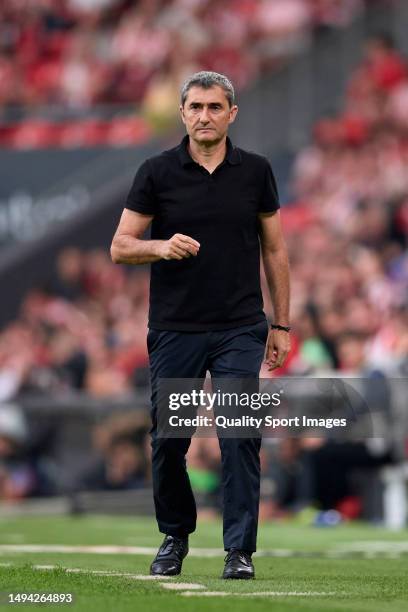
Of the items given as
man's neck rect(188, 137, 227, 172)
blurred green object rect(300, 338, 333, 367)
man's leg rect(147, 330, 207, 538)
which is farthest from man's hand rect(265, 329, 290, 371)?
blurred green object rect(300, 338, 333, 367)

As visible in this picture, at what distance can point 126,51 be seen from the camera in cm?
2305

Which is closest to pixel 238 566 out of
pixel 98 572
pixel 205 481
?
pixel 98 572

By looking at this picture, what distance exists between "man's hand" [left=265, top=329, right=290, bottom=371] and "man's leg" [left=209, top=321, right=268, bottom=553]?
0.66ft

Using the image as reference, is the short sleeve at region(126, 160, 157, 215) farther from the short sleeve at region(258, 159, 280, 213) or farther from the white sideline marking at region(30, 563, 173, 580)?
the white sideline marking at region(30, 563, 173, 580)

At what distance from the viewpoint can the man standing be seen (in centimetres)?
632

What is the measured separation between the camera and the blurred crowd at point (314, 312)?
1342 centimetres

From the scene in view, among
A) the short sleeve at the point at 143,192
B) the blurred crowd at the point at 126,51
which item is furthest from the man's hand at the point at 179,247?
the blurred crowd at the point at 126,51

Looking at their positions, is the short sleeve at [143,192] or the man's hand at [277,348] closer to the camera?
the short sleeve at [143,192]

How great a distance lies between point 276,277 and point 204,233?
397 millimetres

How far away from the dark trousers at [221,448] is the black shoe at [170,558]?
0.04m

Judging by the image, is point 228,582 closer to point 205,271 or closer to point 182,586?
point 182,586

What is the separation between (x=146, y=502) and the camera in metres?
14.0

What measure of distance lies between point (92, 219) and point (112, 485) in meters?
6.66

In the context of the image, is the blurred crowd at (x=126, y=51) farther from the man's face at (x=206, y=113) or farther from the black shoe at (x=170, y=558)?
the black shoe at (x=170, y=558)
